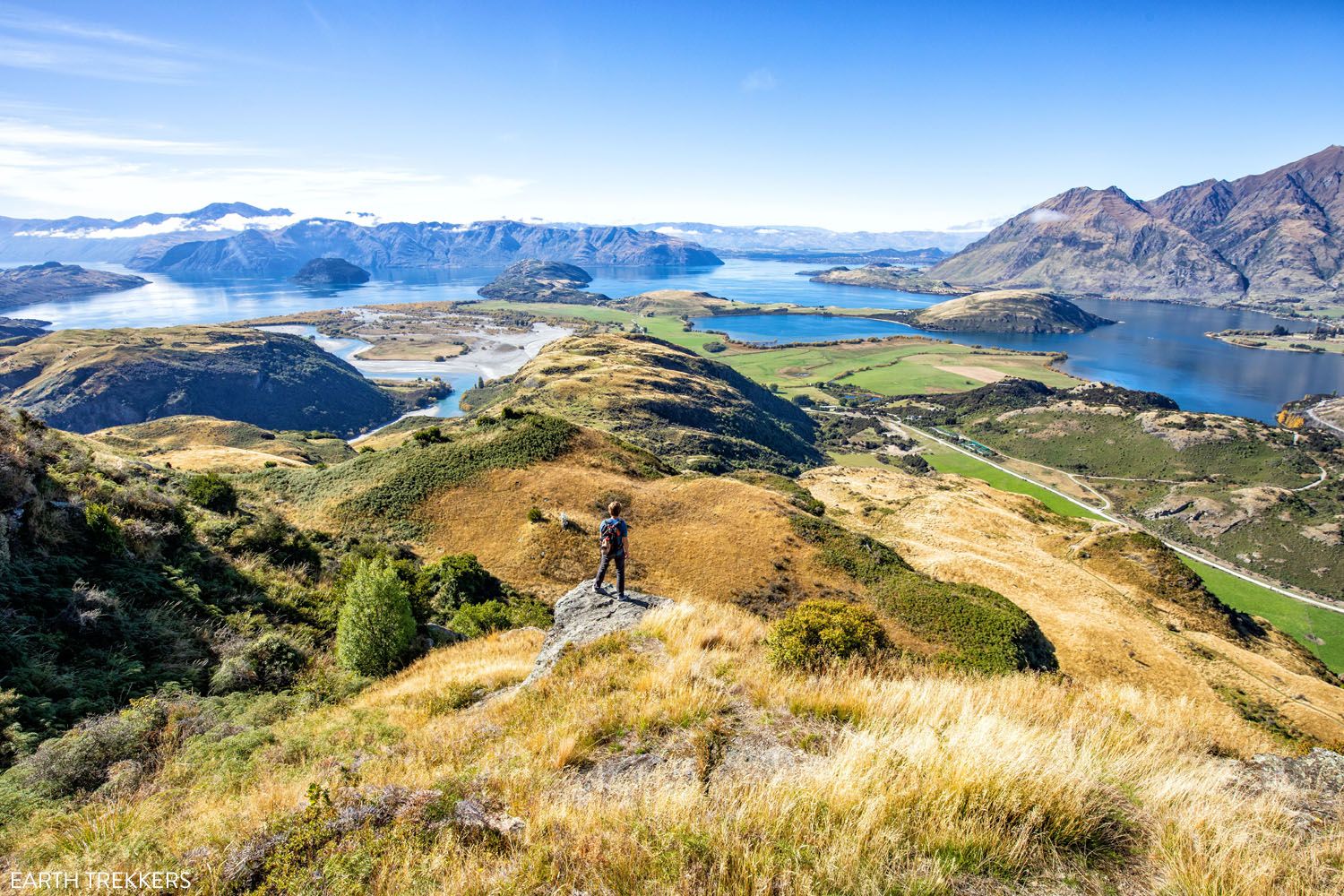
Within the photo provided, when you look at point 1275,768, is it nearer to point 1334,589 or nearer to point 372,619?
point 372,619

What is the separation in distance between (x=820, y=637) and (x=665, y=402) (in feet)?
365

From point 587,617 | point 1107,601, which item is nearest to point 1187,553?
point 1107,601

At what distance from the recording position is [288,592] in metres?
20.8

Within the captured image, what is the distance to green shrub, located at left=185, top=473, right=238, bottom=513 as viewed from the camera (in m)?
27.1

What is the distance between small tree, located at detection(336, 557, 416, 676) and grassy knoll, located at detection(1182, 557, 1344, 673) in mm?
102942

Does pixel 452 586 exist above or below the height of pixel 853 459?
above

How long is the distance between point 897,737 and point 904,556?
46847 mm

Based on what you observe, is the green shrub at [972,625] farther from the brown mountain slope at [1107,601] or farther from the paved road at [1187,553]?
the paved road at [1187,553]

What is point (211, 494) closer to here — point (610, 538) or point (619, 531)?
point (610, 538)

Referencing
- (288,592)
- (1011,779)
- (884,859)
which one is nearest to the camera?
(884,859)

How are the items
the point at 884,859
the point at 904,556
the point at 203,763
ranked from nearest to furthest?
the point at 884,859 → the point at 203,763 → the point at 904,556

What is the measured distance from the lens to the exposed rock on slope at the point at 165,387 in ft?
517

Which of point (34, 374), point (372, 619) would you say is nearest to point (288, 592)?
point (372, 619)

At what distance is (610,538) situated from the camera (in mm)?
15578
